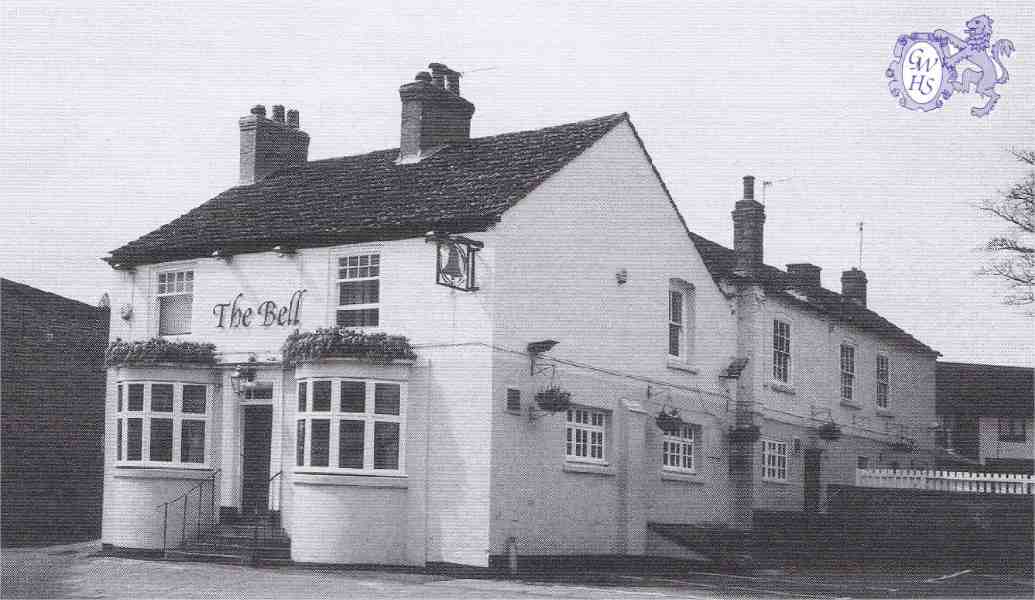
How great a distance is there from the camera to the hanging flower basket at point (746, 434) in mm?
28094

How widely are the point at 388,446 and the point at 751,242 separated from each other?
11.8 meters

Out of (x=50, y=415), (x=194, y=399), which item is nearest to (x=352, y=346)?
(x=194, y=399)

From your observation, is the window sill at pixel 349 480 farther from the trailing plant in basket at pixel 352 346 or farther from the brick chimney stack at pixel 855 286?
the brick chimney stack at pixel 855 286

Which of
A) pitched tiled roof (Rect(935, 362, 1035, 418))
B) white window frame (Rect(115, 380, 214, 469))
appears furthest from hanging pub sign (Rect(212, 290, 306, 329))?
pitched tiled roof (Rect(935, 362, 1035, 418))

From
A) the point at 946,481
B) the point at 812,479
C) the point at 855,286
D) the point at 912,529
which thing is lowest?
the point at 912,529

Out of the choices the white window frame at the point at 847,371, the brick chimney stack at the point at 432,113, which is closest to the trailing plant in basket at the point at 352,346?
the brick chimney stack at the point at 432,113

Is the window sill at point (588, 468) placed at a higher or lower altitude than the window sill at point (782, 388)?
lower

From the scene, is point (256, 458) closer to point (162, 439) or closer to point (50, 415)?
point (162, 439)

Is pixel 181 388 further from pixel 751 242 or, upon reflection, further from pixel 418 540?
pixel 751 242

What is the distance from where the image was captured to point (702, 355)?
91.3 feet

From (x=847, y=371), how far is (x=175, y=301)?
18.1 metres

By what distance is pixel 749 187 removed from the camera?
30391 millimetres

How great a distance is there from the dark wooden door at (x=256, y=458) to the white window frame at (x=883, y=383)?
19499 millimetres

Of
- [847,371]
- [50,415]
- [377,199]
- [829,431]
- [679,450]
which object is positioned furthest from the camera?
[847,371]
